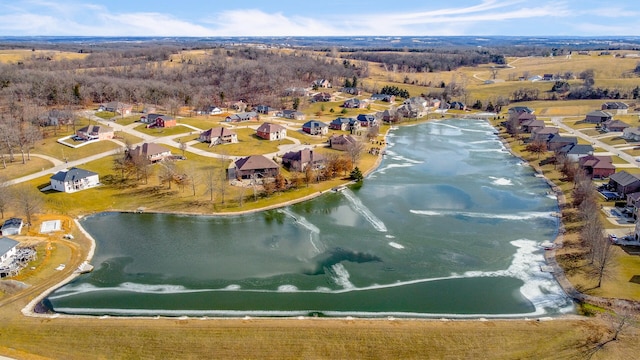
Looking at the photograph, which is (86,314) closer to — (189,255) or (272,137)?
(189,255)

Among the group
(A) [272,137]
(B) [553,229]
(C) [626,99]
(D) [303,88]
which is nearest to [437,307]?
(B) [553,229]

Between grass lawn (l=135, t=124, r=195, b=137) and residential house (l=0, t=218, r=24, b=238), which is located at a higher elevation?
grass lawn (l=135, t=124, r=195, b=137)

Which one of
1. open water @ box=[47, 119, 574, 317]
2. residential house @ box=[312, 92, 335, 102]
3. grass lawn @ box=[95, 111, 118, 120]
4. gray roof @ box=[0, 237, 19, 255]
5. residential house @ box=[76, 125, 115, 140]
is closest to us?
open water @ box=[47, 119, 574, 317]

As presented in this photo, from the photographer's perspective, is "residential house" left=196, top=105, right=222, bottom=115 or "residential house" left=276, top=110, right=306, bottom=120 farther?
"residential house" left=196, top=105, right=222, bottom=115

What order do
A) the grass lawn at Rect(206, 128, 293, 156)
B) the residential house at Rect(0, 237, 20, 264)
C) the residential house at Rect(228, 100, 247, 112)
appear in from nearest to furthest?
the residential house at Rect(0, 237, 20, 264) < the grass lawn at Rect(206, 128, 293, 156) < the residential house at Rect(228, 100, 247, 112)

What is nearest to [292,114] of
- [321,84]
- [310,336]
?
[321,84]

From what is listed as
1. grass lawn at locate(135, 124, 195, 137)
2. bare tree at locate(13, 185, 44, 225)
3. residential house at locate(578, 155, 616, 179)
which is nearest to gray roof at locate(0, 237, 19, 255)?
bare tree at locate(13, 185, 44, 225)

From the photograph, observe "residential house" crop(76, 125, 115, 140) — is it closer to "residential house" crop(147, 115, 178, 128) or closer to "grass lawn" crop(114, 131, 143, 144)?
"grass lawn" crop(114, 131, 143, 144)
